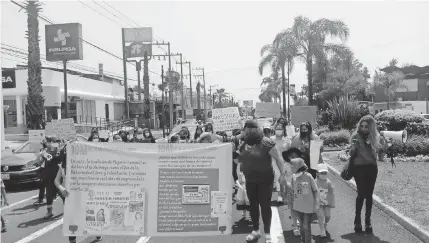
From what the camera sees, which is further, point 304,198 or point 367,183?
point 367,183

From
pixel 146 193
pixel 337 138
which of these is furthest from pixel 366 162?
pixel 337 138

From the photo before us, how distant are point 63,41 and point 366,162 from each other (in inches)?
1048

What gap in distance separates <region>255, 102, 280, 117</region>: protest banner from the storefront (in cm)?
1349

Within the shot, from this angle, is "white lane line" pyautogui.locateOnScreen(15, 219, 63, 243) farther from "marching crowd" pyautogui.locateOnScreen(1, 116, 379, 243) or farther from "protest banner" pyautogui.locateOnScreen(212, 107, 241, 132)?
"protest banner" pyautogui.locateOnScreen(212, 107, 241, 132)

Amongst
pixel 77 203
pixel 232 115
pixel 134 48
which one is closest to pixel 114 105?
pixel 134 48

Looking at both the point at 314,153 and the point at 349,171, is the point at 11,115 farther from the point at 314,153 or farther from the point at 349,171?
the point at 349,171

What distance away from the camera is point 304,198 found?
6.04 metres

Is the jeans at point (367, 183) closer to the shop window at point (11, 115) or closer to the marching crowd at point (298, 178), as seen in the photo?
the marching crowd at point (298, 178)

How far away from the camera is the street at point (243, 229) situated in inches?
256

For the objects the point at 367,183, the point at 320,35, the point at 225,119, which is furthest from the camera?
the point at 320,35

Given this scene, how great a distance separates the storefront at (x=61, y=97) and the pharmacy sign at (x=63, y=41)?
2.38 m

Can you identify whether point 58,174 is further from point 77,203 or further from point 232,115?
point 232,115

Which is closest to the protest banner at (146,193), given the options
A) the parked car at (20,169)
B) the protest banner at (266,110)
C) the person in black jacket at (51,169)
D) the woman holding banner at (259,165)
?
the woman holding banner at (259,165)

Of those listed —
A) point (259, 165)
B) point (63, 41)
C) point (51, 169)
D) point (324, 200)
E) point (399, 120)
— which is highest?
point (63, 41)
